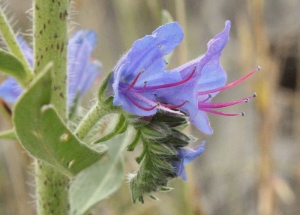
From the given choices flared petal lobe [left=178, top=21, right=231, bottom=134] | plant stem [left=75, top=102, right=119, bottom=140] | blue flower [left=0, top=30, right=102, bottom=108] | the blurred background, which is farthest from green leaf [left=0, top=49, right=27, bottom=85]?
the blurred background

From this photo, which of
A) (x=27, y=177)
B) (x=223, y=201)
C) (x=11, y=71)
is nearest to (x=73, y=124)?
(x=11, y=71)

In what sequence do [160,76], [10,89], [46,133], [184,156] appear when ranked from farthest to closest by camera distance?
[10,89] < [184,156] < [160,76] < [46,133]

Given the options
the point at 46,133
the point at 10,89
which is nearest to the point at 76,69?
the point at 10,89

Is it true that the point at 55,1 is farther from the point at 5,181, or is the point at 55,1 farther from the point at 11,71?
the point at 5,181

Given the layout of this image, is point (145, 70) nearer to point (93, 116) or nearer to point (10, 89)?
point (93, 116)

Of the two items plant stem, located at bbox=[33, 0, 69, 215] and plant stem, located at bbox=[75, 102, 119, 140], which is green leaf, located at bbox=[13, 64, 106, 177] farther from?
plant stem, located at bbox=[33, 0, 69, 215]
